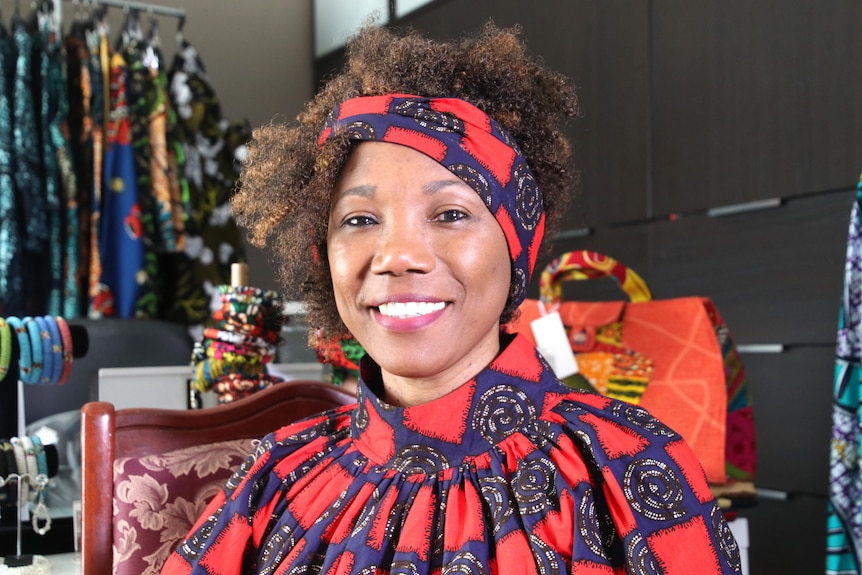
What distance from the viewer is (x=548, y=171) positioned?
93 cm

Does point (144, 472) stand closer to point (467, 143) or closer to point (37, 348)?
point (37, 348)

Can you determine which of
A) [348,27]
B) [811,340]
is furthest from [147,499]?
[348,27]

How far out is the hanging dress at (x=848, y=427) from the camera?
1.50 meters

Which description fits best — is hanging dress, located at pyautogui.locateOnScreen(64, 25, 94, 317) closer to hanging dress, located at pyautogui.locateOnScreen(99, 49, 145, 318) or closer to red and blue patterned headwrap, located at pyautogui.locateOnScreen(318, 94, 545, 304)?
hanging dress, located at pyautogui.locateOnScreen(99, 49, 145, 318)

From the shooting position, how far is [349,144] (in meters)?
0.84

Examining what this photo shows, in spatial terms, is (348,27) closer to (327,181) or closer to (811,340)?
(811,340)

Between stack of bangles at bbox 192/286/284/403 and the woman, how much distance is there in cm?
36

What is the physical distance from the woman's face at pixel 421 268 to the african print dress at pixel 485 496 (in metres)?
0.04

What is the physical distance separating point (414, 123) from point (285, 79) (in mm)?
2972

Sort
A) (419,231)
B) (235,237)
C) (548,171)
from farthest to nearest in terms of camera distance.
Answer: (235,237)
(548,171)
(419,231)

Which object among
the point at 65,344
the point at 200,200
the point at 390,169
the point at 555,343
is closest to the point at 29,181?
the point at 200,200

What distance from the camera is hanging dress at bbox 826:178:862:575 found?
150cm

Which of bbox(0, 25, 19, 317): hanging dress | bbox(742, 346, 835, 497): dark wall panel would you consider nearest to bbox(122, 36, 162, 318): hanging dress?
bbox(0, 25, 19, 317): hanging dress

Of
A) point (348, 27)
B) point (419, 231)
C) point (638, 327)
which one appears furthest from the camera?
point (348, 27)
